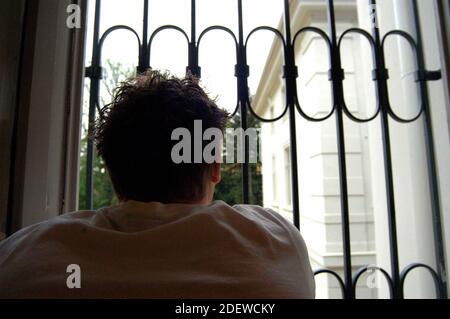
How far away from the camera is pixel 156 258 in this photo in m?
0.51

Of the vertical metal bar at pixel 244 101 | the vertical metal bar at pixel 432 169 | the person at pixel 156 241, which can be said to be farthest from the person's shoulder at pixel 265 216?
the vertical metal bar at pixel 432 169

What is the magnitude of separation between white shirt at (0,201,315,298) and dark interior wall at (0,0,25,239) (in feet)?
0.76

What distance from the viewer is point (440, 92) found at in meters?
0.99

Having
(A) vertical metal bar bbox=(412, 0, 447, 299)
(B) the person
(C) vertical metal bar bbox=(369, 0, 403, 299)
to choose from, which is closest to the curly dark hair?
(B) the person

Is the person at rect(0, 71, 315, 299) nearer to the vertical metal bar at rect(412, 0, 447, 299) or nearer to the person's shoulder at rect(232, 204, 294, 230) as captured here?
the person's shoulder at rect(232, 204, 294, 230)

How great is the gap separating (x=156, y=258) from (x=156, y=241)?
0.09 feet

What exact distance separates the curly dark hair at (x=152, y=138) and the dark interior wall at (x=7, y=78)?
0.76 feet

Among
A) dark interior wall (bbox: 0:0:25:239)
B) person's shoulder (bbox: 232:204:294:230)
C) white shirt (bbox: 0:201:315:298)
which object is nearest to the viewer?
white shirt (bbox: 0:201:315:298)

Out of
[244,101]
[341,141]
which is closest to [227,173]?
[244,101]

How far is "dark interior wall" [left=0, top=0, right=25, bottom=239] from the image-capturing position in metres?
0.72

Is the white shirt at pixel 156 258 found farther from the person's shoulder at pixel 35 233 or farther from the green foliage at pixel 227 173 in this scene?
the green foliage at pixel 227 173

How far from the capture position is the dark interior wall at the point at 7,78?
721 millimetres

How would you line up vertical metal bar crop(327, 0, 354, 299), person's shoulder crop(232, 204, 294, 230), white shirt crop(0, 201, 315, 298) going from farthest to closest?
vertical metal bar crop(327, 0, 354, 299), person's shoulder crop(232, 204, 294, 230), white shirt crop(0, 201, 315, 298)

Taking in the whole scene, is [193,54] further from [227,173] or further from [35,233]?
[35,233]
